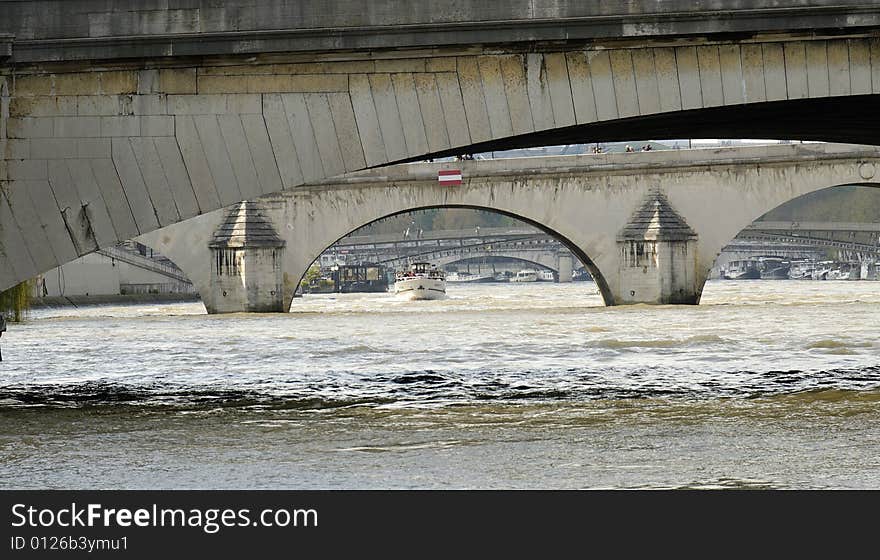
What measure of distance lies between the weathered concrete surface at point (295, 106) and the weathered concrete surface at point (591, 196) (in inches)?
1050

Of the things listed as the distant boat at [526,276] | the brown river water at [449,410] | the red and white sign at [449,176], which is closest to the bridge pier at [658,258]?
the red and white sign at [449,176]

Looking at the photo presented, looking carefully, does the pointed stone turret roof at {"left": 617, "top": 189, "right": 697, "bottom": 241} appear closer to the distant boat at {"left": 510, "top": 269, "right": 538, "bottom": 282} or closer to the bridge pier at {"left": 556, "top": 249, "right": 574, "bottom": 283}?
the bridge pier at {"left": 556, "top": 249, "right": 574, "bottom": 283}

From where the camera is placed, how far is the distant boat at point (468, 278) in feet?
425

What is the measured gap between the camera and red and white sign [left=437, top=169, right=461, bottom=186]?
40.4m

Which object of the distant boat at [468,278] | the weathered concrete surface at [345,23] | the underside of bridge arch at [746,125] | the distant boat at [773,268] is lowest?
the distant boat at [773,268]

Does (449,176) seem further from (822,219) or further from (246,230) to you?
(822,219)

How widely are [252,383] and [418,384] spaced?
7.46 feet

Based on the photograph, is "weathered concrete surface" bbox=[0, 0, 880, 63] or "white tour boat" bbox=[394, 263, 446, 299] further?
"white tour boat" bbox=[394, 263, 446, 299]

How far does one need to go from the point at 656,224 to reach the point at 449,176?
6.65 metres

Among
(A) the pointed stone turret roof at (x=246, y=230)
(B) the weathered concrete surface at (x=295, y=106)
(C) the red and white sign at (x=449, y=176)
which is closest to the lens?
(B) the weathered concrete surface at (x=295, y=106)

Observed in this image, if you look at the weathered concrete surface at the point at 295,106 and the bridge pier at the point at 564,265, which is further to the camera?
the bridge pier at the point at 564,265

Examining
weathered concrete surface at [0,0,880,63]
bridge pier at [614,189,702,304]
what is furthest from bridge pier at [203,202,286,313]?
weathered concrete surface at [0,0,880,63]

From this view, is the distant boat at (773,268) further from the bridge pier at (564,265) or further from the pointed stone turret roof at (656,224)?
the pointed stone turret roof at (656,224)

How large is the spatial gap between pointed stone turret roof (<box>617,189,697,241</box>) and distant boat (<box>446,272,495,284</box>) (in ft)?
281
